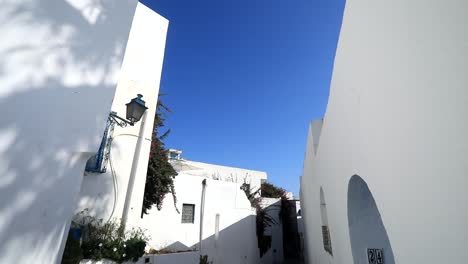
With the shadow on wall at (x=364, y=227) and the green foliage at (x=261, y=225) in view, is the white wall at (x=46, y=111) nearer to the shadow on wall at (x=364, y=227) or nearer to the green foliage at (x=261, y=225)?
the shadow on wall at (x=364, y=227)

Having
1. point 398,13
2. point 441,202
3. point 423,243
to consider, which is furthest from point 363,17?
point 423,243

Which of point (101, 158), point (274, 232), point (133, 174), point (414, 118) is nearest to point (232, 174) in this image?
point (274, 232)

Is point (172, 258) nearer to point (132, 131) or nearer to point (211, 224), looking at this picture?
point (211, 224)

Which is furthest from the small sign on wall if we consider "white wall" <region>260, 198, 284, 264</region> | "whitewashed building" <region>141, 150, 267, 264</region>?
"white wall" <region>260, 198, 284, 264</region>

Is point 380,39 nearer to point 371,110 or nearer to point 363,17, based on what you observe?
point 363,17

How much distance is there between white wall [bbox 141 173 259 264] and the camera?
334 inches

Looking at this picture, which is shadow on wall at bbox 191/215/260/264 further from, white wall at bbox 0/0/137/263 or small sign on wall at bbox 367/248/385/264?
white wall at bbox 0/0/137/263

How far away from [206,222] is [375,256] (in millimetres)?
7860

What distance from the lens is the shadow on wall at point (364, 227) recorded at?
9.34ft

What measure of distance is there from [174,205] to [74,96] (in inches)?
294

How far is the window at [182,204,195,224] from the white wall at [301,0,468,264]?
834cm

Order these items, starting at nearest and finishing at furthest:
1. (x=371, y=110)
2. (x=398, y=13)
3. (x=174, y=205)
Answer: (x=398, y=13) → (x=371, y=110) → (x=174, y=205)

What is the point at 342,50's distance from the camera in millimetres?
2693

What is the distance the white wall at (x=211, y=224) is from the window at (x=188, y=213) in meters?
0.15
